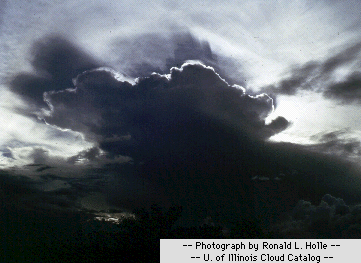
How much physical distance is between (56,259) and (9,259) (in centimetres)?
11031

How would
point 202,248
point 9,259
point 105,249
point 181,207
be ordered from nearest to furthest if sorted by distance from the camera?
point 202,248 < point 181,207 < point 105,249 < point 9,259

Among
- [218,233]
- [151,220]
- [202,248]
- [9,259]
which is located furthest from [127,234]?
[9,259]

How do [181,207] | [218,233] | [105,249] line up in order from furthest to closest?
1. [105,249]
2. [181,207]
3. [218,233]

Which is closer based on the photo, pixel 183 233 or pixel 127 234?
pixel 183 233

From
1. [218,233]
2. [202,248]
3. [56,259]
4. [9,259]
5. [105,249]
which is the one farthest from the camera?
[9,259]

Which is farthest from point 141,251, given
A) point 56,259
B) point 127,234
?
point 56,259

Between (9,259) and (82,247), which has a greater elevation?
(82,247)

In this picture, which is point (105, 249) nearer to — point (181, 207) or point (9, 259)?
point (181, 207)

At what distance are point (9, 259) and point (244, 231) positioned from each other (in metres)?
178

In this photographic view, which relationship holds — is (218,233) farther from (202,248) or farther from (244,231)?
(202,248)

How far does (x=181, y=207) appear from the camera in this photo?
74188mm

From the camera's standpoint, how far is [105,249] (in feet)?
262

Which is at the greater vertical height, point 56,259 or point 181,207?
point 181,207

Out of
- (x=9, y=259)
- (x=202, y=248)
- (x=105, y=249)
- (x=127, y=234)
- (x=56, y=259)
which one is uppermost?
(x=202, y=248)
